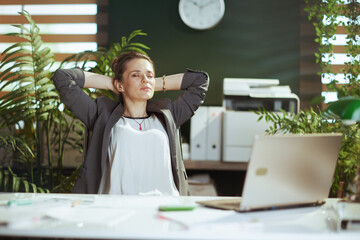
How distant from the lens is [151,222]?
3.24ft

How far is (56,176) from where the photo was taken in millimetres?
2812

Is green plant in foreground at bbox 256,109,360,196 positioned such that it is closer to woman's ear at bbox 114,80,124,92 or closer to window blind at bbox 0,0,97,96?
woman's ear at bbox 114,80,124,92

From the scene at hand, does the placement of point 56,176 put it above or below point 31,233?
below

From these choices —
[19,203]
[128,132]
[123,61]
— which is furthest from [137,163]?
[19,203]

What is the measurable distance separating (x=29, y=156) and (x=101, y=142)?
3.74 feet

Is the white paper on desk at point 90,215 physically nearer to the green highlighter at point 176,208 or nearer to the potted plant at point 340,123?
the green highlighter at point 176,208

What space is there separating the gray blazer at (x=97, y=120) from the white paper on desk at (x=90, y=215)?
2.58 ft

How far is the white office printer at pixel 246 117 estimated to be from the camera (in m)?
2.99

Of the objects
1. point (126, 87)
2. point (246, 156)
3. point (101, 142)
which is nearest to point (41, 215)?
point (101, 142)

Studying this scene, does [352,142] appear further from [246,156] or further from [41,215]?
[41,215]

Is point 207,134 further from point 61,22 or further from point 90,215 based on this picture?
point 90,215

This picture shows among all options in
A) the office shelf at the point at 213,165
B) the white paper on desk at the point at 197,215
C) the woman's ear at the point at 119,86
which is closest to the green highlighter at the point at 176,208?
the white paper on desk at the point at 197,215

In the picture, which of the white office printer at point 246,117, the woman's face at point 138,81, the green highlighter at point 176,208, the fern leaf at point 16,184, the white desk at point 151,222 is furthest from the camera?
the white office printer at point 246,117

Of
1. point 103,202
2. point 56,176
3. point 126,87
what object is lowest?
point 56,176
